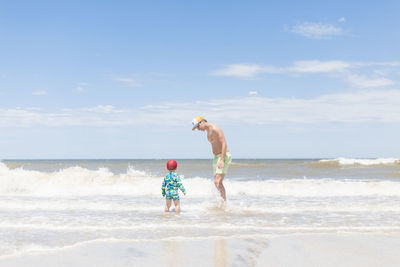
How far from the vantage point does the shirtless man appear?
7.20 meters

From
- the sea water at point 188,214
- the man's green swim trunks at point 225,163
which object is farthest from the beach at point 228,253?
the man's green swim trunks at point 225,163

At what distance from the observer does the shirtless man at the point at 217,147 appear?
23.6 feet

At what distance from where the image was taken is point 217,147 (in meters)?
7.44

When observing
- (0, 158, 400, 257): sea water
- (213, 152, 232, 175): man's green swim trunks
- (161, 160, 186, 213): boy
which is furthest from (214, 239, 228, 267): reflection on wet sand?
(213, 152, 232, 175): man's green swim trunks

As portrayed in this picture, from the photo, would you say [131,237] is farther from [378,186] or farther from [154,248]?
[378,186]

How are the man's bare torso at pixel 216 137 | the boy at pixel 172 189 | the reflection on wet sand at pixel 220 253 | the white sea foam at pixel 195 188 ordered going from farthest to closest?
the white sea foam at pixel 195 188 < the man's bare torso at pixel 216 137 < the boy at pixel 172 189 < the reflection on wet sand at pixel 220 253

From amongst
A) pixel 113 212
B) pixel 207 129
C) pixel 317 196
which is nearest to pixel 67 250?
pixel 113 212

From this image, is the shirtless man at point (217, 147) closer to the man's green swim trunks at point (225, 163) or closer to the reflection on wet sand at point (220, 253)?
the man's green swim trunks at point (225, 163)

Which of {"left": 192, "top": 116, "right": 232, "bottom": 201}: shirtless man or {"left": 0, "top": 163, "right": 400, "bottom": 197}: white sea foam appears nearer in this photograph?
{"left": 192, "top": 116, "right": 232, "bottom": 201}: shirtless man

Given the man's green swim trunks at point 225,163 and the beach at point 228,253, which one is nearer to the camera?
the beach at point 228,253

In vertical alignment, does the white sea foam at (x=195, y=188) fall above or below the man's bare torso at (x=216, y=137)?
below

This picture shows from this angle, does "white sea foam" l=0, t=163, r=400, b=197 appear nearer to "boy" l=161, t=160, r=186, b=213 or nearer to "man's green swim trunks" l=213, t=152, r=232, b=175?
"man's green swim trunks" l=213, t=152, r=232, b=175

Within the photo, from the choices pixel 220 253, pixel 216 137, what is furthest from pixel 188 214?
pixel 220 253

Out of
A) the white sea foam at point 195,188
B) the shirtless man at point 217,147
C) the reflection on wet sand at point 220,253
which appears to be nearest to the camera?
the reflection on wet sand at point 220,253
